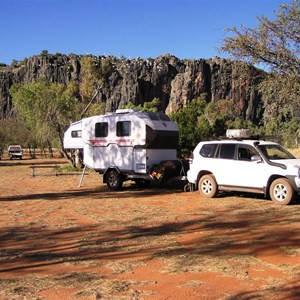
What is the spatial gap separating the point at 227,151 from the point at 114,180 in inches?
195

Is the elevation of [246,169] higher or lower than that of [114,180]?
higher

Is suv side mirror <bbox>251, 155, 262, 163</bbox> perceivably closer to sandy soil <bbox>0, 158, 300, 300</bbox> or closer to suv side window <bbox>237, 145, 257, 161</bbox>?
suv side window <bbox>237, 145, 257, 161</bbox>

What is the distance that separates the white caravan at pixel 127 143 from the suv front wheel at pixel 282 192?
486 cm

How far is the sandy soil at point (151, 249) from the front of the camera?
5.58 m

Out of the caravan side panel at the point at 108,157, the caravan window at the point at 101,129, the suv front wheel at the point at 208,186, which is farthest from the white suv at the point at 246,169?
the caravan window at the point at 101,129

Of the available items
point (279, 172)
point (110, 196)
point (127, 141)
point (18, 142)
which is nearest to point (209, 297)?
point (279, 172)

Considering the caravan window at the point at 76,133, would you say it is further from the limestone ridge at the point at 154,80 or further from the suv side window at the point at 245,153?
the limestone ridge at the point at 154,80

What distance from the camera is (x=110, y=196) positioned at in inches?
583

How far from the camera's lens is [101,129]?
16.8 meters

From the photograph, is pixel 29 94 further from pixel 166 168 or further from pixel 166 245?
pixel 166 245

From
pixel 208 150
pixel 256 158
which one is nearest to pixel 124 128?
pixel 208 150

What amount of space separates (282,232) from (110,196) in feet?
23.9

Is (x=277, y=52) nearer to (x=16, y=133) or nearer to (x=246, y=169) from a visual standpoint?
(x=246, y=169)

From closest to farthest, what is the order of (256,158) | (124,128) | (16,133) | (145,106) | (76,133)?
1. (256,158)
2. (124,128)
3. (76,133)
4. (16,133)
5. (145,106)
